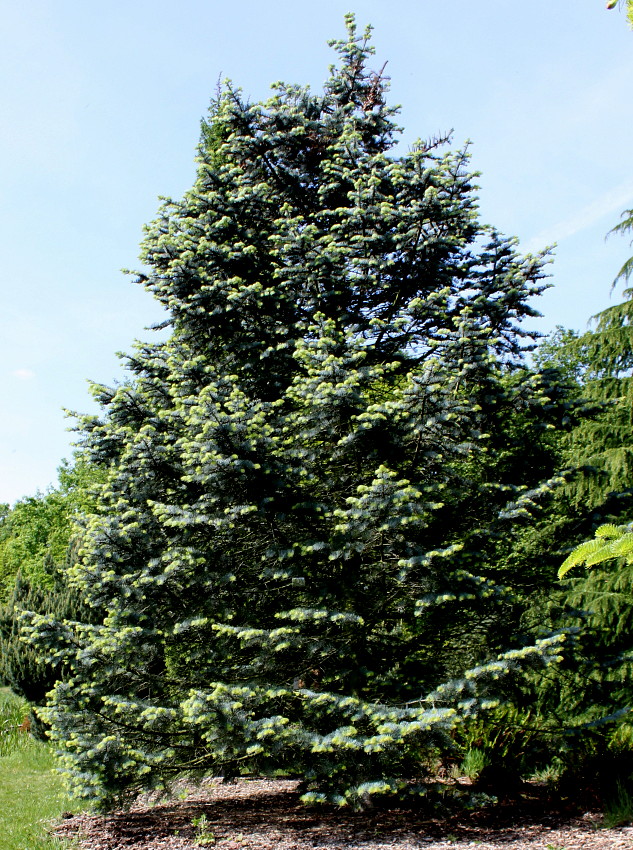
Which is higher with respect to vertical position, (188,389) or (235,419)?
(188,389)

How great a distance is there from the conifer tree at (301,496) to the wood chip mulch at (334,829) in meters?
0.47

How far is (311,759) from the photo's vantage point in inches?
269

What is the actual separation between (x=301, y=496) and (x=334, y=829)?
360 cm

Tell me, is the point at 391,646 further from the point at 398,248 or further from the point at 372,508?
the point at 398,248

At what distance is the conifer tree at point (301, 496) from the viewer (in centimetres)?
658

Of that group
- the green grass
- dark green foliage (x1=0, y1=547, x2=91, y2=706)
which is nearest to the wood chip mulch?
→ the green grass

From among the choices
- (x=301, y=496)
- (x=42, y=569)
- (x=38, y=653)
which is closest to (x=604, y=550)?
(x=301, y=496)

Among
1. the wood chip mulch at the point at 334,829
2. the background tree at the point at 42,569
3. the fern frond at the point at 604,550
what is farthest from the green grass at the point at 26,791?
the fern frond at the point at 604,550

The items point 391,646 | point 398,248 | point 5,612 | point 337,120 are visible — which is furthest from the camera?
point 5,612

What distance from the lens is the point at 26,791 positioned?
10023 millimetres

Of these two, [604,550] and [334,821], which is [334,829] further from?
[604,550]

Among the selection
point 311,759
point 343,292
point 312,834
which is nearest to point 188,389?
point 343,292

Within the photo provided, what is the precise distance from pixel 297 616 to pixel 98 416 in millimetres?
3903

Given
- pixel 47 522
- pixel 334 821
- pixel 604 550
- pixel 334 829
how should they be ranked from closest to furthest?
1. pixel 604 550
2. pixel 334 829
3. pixel 334 821
4. pixel 47 522
